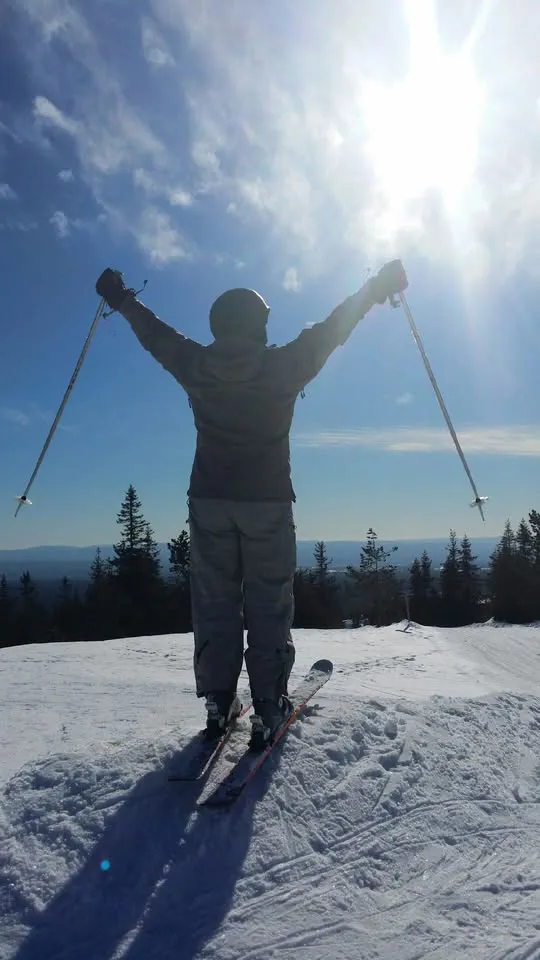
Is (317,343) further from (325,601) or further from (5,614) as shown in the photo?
(5,614)

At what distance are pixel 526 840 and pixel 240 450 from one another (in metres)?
2.47

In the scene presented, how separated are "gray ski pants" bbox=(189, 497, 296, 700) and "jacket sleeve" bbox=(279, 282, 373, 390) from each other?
Answer: 84cm

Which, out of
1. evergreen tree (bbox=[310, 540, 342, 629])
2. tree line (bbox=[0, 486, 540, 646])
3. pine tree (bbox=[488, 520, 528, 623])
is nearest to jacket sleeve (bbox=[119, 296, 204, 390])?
tree line (bbox=[0, 486, 540, 646])

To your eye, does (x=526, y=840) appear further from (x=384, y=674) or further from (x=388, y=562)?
(x=388, y=562)

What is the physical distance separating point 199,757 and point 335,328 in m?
2.62

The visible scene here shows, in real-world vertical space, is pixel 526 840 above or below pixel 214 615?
below

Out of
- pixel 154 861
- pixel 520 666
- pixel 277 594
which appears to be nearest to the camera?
pixel 154 861

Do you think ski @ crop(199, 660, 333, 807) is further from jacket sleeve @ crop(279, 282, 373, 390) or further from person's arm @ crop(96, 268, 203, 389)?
person's arm @ crop(96, 268, 203, 389)

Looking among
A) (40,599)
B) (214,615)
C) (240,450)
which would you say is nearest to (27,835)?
(214,615)

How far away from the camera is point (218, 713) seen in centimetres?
354

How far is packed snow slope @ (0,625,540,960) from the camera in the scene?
6.91ft

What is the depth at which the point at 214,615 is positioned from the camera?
11.8ft

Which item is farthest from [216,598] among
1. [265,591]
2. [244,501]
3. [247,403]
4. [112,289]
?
[112,289]

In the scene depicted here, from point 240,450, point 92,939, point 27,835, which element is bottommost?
point 92,939
